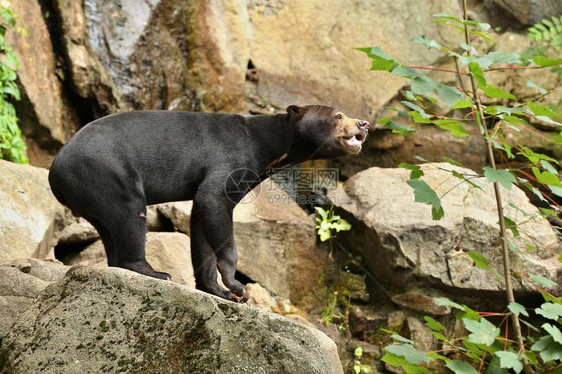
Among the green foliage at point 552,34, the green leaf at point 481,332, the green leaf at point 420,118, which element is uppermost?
the green leaf at point 420,118

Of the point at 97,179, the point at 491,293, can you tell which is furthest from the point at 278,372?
the point at 491,293

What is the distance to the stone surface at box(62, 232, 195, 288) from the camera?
20.2 ft

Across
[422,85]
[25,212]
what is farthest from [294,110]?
[422,85]

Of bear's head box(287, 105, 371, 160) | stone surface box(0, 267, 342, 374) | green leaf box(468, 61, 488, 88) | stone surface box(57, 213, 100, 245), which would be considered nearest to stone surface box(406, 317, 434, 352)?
bear's head box(287, 105, 371, 160)

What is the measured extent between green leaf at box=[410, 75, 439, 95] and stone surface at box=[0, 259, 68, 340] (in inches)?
114

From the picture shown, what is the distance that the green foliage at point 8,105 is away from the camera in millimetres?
7297

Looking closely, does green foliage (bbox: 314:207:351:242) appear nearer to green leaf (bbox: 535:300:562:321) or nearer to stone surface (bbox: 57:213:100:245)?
stone surface (bbox: 57:213:100:245)

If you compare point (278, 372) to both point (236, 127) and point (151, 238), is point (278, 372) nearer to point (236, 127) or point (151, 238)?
point (236, 127)

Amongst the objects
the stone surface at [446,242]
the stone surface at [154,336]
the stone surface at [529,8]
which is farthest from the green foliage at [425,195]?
the stone surface at [529,8]

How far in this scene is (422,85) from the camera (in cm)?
240

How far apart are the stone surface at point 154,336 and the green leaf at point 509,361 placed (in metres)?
1.04

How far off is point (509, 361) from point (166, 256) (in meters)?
4.25

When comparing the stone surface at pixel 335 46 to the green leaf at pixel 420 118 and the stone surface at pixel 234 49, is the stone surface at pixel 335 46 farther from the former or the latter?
the green leaf at pixel 420 118

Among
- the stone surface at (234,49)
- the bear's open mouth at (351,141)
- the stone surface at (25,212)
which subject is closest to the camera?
the bear's open mouth at (351,141)
